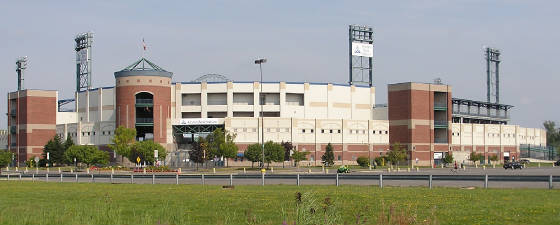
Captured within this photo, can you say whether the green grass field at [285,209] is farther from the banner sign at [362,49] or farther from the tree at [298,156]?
the banner sign at [362,49]

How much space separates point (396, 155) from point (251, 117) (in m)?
25.8

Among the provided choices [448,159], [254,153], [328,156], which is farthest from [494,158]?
[254,153]

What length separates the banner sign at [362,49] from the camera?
454 ft

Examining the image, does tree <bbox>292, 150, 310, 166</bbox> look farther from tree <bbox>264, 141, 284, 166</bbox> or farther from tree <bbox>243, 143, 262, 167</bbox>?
tree <bbox>243, 143, 262, 167</bbox>

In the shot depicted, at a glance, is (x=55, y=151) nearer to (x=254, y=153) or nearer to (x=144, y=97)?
(x=144, y=97)

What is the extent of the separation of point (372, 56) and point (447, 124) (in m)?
20.8

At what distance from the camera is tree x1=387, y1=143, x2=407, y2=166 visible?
369ft

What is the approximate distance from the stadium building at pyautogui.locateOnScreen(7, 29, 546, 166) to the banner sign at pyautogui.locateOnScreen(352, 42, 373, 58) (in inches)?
321

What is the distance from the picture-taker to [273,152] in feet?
342

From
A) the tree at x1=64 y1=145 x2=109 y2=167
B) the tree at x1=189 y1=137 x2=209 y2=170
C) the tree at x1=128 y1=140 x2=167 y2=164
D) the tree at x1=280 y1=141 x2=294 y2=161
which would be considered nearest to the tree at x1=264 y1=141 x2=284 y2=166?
the tree at x1=280 y1=141 x2=294 y2=161

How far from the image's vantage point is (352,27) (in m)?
139

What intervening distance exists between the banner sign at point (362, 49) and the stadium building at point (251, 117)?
26.8ft

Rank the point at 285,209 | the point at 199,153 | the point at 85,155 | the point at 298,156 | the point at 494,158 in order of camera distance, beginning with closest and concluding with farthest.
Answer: the point at 285,209 < the point at 199,153 < the point at 85,155 < the point at 298,156 < the point at 494,158

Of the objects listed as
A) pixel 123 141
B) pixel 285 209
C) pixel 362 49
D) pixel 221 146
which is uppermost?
pixel 362 49
